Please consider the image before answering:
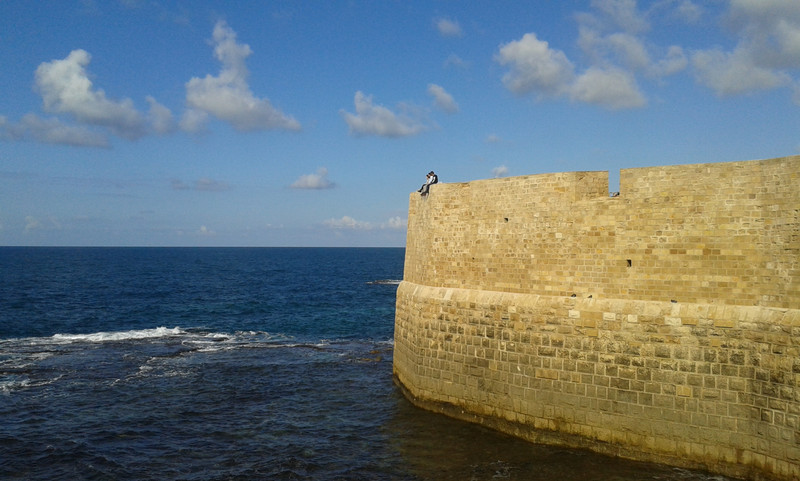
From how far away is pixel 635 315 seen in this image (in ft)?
36.7

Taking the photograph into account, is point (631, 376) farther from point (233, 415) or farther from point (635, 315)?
point (233, 415)

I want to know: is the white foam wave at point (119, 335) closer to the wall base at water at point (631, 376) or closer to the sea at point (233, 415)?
the sea at point (233, 415)

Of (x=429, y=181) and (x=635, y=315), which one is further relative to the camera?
(x=429, y=181)

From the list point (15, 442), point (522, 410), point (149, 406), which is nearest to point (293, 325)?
point (149, 406)

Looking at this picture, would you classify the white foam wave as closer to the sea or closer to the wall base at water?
the sea

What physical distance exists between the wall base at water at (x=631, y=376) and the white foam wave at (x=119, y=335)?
1994 centimetres

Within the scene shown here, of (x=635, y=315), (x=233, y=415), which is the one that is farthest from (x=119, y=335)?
(x=635, y=315)

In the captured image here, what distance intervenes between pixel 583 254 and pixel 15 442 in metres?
15.2

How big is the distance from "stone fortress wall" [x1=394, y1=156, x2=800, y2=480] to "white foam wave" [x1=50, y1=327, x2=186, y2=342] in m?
19.7

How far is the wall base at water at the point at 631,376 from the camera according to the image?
32.0 ft

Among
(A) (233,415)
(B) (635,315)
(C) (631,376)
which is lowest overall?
(A) (233,415)

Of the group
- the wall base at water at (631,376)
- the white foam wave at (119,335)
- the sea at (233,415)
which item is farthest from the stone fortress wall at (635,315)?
the white foam wave at (119,335)

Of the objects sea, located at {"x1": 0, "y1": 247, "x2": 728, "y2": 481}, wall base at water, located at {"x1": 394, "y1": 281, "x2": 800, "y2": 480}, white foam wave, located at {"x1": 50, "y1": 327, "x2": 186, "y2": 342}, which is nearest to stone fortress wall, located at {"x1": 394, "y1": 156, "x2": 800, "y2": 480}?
wall base at water, located at {"x1": 394, "y1": 281, "x2": 800, "y2": 480}

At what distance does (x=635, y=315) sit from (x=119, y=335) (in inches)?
1056
